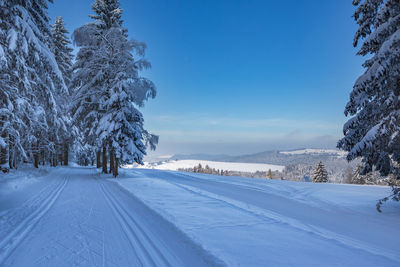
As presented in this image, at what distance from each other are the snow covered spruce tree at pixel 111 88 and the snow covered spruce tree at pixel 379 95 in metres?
12.4

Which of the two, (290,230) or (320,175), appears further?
(320,175)

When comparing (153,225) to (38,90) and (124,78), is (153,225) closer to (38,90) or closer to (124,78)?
(38,90)

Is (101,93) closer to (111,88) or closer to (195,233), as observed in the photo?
(111,88)

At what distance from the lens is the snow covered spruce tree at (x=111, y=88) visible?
14344mm

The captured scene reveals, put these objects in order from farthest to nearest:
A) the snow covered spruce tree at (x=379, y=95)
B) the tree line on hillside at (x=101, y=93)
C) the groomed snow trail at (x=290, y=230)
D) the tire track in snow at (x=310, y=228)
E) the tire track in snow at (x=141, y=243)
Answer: the tree line on hillside at (x=101, y=93)
the snow covered spruce tree at (x=379, y=95)
the tire track in snow at (x=310, y=228)
the groomed snow trail at (x=290, y=230)
the tire track in snow at (x=141, y=243)

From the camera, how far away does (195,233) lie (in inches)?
160

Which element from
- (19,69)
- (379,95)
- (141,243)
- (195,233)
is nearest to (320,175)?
(379,95)

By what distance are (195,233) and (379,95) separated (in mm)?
6679

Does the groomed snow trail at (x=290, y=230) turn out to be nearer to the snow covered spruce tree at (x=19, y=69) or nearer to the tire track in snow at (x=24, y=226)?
the tire track in snow at (x=24, y=226)

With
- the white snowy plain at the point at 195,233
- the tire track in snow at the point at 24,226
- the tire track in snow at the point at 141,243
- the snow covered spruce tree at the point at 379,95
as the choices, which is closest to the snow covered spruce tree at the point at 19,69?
the tire track in snow at the point at 24,226

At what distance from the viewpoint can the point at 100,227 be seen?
4.49m

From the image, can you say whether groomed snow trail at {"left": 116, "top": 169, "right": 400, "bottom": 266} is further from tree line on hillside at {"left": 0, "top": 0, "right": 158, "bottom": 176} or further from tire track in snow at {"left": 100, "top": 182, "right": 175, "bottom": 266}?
tree line on hillside at {"left": 0, "top": 0, "right": 158, "bottom": 176}

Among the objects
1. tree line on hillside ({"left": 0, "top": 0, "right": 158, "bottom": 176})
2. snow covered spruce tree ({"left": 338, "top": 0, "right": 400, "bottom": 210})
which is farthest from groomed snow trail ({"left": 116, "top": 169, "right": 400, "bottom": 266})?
tree line on hillside ({"left": 0, "top": 0, "right": 158, "bottom": 176})

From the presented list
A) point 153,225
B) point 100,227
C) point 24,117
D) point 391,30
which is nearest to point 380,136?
point 391,30
